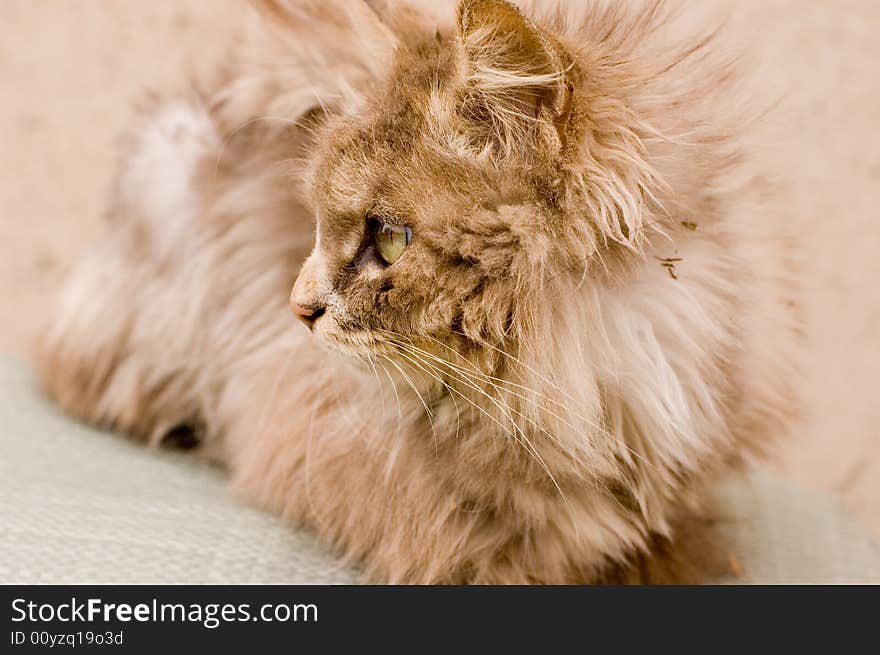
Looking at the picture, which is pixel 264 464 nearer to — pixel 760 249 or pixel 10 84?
pixel 760 249

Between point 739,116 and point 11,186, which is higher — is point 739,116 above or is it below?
above

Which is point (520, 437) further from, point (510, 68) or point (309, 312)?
point (510, 68)

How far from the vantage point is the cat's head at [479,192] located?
74 cm

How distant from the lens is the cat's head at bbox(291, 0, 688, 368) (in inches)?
29.0

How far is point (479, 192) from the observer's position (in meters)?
0.78

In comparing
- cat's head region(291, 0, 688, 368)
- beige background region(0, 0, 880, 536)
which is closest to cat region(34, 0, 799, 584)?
cat's head region(291, 0, 688, 368)

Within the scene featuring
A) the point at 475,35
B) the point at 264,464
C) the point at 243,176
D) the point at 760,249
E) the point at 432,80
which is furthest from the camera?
the point at 243,176

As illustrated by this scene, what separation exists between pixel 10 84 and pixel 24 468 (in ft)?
4.66

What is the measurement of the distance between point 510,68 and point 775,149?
433 millimetres

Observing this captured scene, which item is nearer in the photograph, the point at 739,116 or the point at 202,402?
the point at 739,116

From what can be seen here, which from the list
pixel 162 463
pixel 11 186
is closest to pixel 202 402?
pixel 162 463

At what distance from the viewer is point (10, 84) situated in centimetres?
218

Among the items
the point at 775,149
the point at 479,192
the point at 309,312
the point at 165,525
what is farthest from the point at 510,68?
the point at 165,525

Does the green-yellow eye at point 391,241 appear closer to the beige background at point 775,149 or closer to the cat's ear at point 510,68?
the cat's ear at point 510,68
